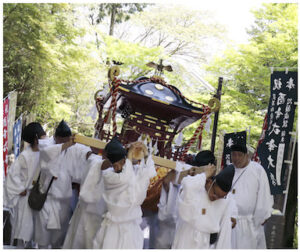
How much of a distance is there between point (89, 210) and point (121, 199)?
699 mm

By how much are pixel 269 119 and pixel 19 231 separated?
3989 millimetres

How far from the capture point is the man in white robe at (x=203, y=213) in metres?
3.52

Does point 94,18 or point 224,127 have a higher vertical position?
point 94,18

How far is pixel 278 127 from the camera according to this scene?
5387 millimetres

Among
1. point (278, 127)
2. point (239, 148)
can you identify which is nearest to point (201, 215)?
point (239, 148)

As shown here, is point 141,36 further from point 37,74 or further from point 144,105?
point 144,105

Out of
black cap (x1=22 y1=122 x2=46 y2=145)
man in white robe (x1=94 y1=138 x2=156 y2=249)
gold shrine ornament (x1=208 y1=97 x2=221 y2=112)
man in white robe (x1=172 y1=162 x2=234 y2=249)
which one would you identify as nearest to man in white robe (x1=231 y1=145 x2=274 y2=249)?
man in white robe (x1=172 y1=162 x2=234 y2=249)

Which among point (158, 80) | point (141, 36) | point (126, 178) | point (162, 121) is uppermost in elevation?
Result: point (141, 36)

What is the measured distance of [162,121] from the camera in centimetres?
616

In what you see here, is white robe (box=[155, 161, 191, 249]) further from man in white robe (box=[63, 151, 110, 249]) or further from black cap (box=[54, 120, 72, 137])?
black cap (box=[54, 120, 72, 137])

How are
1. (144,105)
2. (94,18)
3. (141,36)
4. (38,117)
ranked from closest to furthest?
(144,105), (38,117), (94,18), (141,36)

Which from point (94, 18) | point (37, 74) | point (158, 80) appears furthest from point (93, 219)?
point (94, 18)

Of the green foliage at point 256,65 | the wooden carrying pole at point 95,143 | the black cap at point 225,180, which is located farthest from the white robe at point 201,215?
the green foliage at point 256,65

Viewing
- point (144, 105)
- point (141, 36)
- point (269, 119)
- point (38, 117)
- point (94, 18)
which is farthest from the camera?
point (141, 36)
